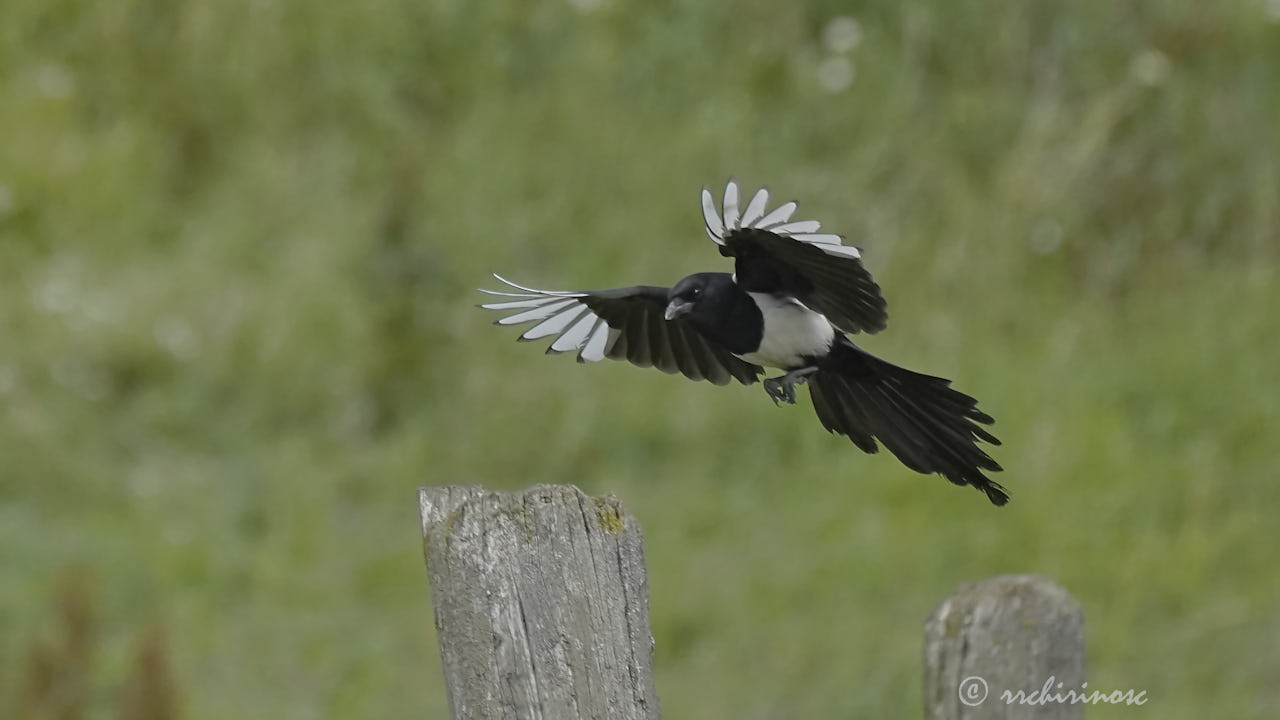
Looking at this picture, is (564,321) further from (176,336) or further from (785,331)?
(176,336)

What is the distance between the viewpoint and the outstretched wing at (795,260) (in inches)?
95.3

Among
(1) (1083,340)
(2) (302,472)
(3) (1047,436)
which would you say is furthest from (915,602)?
(2) (302,472)

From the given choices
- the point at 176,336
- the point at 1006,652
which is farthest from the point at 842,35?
the point at 1006,652

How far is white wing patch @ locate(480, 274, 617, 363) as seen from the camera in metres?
2.79

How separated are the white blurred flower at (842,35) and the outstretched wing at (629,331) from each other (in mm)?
4284

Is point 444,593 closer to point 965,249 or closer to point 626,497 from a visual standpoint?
point 626,497

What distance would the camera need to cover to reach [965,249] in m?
6.65

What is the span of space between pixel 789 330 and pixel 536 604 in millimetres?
1134

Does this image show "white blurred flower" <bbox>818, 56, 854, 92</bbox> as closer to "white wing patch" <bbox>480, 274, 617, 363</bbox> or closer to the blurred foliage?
the blurred foliage

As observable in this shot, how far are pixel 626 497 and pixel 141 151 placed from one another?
2.62 m

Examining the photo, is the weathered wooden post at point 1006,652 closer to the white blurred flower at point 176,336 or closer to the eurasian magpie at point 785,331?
the eurasian magpie at point 785,331

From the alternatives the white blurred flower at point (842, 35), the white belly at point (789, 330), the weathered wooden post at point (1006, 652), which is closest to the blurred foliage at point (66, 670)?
the white belly at point (789, 330)

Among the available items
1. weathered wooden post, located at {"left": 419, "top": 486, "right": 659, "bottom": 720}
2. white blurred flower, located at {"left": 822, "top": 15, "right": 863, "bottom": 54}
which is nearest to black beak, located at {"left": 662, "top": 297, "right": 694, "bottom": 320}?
weathered wooden post, located at {"left": 419, "top": 486, "right": 659, "bottom": 720}

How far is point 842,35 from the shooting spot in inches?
288
